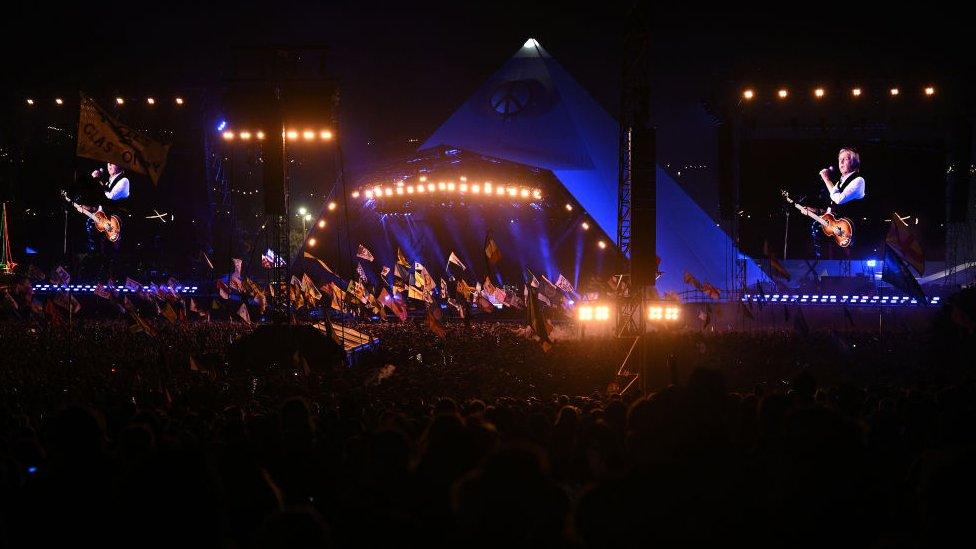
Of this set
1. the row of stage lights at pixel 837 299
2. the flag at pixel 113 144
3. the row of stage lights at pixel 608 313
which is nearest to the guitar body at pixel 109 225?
the flag at pixel 113 144

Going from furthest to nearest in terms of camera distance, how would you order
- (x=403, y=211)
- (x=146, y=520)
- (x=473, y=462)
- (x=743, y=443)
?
(x=403, y=211) < (x=743, y=443) < (x=473, y=462) < (x=146, y=520)

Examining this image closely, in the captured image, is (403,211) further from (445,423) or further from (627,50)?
(445,423)

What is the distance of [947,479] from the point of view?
7.25ft

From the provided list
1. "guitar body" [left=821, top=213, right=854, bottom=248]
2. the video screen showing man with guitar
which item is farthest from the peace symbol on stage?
the video screen showing man with guitar

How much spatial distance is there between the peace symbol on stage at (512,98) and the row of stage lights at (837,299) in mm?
14778

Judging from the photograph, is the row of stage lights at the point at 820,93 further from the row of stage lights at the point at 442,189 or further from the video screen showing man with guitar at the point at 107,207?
the video screen showing man with guitar at the point at 107,207

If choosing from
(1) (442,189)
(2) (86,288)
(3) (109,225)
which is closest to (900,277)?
(1) (442,189)

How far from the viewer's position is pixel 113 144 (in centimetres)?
1323

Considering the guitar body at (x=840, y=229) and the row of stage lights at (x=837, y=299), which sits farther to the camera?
the guitar body at (x=840, y=229)

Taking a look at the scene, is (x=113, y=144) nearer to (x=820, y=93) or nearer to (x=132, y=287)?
(x=132, y=287)

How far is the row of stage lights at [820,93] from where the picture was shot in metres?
30.4

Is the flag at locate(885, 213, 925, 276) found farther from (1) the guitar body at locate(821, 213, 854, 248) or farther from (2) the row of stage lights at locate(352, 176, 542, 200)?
(2) the row of stage lights at locate(352, 176, 542, 200)

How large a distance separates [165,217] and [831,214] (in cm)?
3341

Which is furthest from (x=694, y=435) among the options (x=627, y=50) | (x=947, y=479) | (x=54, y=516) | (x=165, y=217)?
(x=165, y=217)
